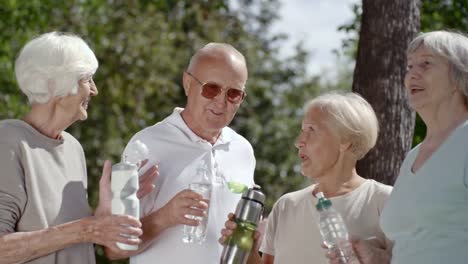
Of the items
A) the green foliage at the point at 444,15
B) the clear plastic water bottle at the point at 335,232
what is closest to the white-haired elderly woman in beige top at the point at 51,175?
the clear plastic water bottle at the point at 335,232

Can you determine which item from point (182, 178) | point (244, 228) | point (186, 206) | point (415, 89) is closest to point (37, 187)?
point (186, 206)

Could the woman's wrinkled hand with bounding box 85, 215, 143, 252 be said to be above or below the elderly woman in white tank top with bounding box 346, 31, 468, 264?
below

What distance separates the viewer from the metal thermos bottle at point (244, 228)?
448 cm

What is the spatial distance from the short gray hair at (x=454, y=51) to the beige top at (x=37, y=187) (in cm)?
185

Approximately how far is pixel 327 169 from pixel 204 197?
68 cm

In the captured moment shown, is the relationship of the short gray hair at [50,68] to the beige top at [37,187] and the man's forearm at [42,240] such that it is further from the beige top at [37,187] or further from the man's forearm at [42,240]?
the man's forearm at [42,240]

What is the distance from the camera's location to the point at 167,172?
16.5 ft

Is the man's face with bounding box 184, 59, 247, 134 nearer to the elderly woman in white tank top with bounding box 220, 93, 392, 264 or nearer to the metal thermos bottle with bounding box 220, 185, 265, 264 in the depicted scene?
the elderly woman in white tank top with bounding box 220, 93, 392, 264

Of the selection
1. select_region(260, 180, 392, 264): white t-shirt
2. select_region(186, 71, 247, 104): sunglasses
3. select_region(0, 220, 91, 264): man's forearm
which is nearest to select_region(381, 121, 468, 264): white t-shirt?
select_region(260, 180, 392, 264): white t-shirt

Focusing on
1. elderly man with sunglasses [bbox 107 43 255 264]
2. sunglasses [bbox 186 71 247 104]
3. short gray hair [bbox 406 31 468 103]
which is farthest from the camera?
sunglasses [bbox 186 71 247 104]

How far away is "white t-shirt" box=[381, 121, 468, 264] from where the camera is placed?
Result: 4.02m

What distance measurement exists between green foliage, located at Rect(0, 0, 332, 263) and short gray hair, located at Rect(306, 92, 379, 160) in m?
10.2

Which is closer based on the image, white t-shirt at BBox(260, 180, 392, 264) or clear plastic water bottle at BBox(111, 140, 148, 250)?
clear plastic water bottle at BBox(111, 140, 148, 250)

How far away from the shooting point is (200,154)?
5.14m
